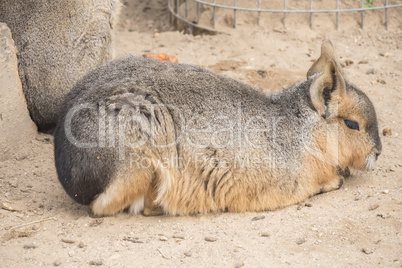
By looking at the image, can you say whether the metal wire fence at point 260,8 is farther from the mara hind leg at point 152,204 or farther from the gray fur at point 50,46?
the mara hind leg at point 152,204

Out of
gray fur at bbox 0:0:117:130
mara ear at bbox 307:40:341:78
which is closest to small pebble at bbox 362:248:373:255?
mara ear at bbox 307:40:341:78

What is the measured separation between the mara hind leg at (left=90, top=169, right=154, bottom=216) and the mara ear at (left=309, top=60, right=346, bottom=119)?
1480 millimetres

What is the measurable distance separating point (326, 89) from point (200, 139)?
1.13m

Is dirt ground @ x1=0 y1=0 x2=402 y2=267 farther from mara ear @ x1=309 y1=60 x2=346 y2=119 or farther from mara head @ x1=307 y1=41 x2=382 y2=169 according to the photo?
mara ear @ x1=309 y1=60 x2=346 y2=119

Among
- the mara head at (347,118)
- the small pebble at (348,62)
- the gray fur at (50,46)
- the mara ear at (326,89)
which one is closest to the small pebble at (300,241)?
the mara head at (347,118)

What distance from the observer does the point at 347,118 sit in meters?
4.52

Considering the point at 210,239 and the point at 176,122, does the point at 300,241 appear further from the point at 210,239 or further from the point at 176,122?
the point at 176,122

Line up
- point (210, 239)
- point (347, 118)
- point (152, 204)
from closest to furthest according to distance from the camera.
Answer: point (210, 239), point (152, 204), point (347, 118)

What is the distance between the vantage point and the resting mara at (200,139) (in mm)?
4109

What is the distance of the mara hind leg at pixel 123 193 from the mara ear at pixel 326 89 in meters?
1.48

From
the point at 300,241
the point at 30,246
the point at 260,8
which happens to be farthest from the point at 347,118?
the point at 260,8

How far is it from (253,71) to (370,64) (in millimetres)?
1513

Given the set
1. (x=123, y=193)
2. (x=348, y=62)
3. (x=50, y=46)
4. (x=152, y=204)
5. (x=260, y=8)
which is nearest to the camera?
(x=123, y=193)

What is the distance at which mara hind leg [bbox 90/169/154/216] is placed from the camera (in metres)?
4.11
